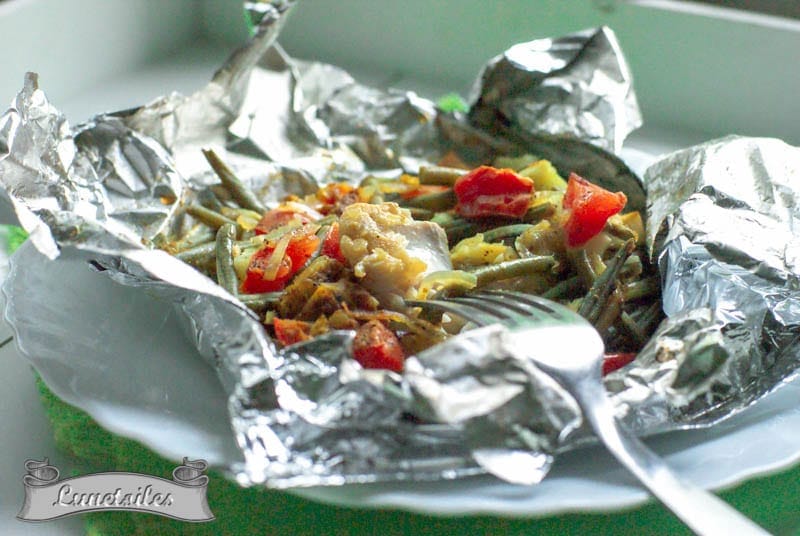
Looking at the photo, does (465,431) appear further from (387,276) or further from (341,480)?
(387,276)

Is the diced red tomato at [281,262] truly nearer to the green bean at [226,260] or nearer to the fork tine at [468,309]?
the green bean at [226,260]

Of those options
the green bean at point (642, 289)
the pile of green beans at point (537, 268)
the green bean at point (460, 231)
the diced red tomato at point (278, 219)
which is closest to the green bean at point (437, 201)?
the pile of green beans at point (537, 268)

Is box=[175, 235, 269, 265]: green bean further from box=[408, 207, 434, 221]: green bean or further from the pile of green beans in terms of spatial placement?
box=[408, 207, 434, 221]: green bean

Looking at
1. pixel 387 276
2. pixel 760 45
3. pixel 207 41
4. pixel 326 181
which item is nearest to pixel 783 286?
pixel 387 276

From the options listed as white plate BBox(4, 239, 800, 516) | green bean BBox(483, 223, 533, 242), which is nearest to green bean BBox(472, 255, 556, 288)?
green bean BBox(483, 223, 533, 242)

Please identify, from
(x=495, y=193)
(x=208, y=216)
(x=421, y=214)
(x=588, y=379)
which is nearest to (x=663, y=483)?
(x=588, y=379)
